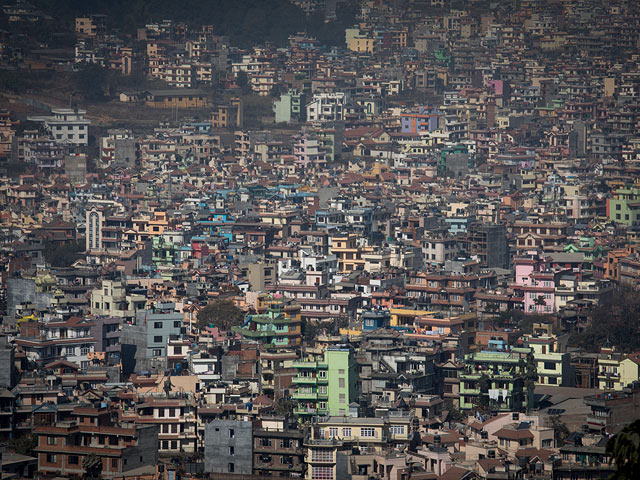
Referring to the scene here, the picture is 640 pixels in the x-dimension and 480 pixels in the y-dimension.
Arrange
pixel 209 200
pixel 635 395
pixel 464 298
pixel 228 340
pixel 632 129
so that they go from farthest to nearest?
pixel 632 129, pixel 209 200, pixel 464 298, pixel 228 340, pixel 635 395

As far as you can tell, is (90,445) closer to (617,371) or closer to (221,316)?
(617,371)

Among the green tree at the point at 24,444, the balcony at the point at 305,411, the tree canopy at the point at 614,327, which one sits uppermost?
the tree canopy at the point at 614,327

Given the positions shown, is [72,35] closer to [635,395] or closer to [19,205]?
[19,205]

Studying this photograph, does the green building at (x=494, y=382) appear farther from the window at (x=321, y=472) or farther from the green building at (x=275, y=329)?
the window at (x=321, y=472)

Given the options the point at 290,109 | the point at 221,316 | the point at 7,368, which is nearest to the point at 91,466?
the point at 7,368

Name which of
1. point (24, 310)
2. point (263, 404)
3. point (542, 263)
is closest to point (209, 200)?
point (542, 263)

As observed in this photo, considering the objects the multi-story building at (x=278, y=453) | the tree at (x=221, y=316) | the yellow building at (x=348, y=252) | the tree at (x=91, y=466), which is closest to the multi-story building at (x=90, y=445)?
the tree at (x=91, y=466)

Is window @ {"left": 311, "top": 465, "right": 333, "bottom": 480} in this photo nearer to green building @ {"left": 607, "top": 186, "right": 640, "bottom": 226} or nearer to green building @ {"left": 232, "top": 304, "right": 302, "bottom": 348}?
green building @ {"left": 232, "top": 304, "right": 302, "bottom": 348}
